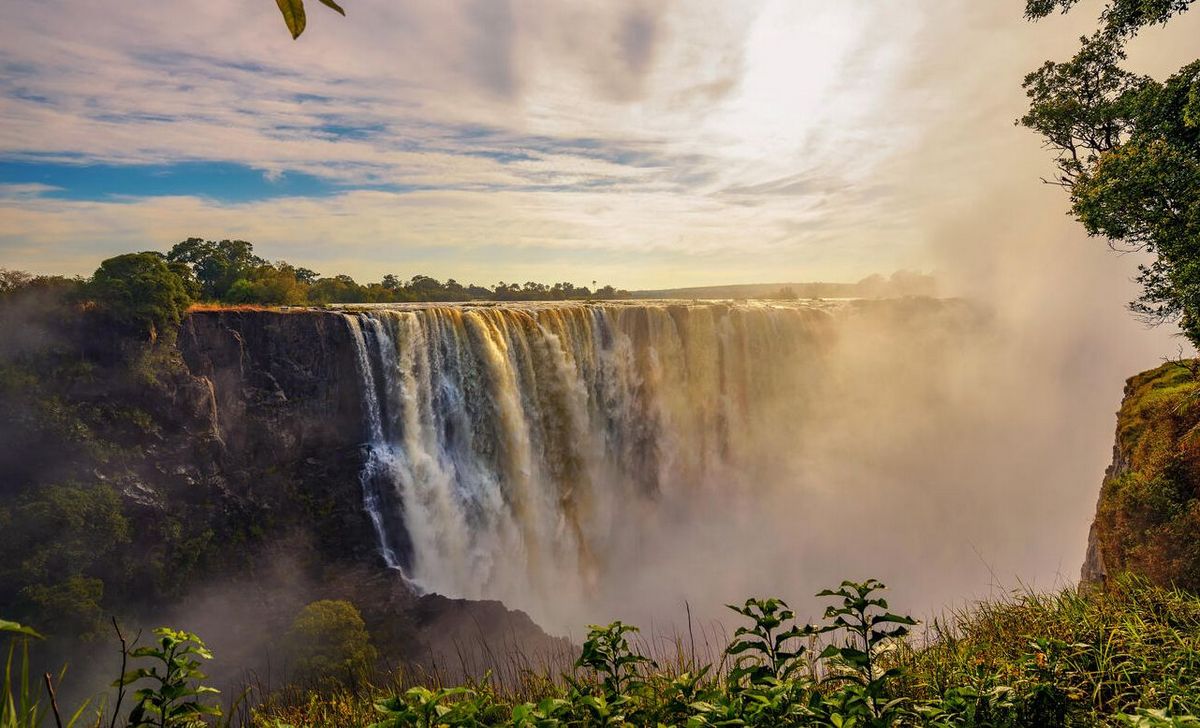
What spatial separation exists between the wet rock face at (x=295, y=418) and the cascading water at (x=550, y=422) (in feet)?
4.38

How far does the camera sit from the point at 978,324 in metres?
47.1

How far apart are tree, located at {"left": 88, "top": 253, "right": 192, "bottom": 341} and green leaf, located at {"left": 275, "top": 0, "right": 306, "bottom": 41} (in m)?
24.5

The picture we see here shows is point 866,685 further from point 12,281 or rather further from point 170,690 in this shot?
point 12,281

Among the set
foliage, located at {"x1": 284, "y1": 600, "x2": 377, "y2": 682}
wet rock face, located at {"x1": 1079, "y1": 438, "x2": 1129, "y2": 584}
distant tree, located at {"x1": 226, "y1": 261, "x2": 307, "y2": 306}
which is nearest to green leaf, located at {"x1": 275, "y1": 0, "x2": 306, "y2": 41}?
wet rock face, located at {"x1": 1079, "y1": 438, "x2": 1129, "y2": 584}

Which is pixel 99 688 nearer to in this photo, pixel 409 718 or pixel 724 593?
pixel 409 718

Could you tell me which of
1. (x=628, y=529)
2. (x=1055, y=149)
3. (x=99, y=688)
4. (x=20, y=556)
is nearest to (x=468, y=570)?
(x=628, y=529)

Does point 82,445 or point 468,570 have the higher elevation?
point 82,445

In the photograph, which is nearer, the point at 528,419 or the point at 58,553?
the point at 58,553

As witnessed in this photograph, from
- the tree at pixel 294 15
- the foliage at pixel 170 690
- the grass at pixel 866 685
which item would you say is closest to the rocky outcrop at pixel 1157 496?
the grass at pixel 866 685

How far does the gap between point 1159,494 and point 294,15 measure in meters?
14.7

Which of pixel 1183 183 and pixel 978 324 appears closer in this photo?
pixel 1183 183

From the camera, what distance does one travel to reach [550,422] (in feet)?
90.7

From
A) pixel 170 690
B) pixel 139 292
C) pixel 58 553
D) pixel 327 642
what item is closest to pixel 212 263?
pixel 139 292

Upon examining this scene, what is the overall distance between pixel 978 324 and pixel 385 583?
4771 cm
